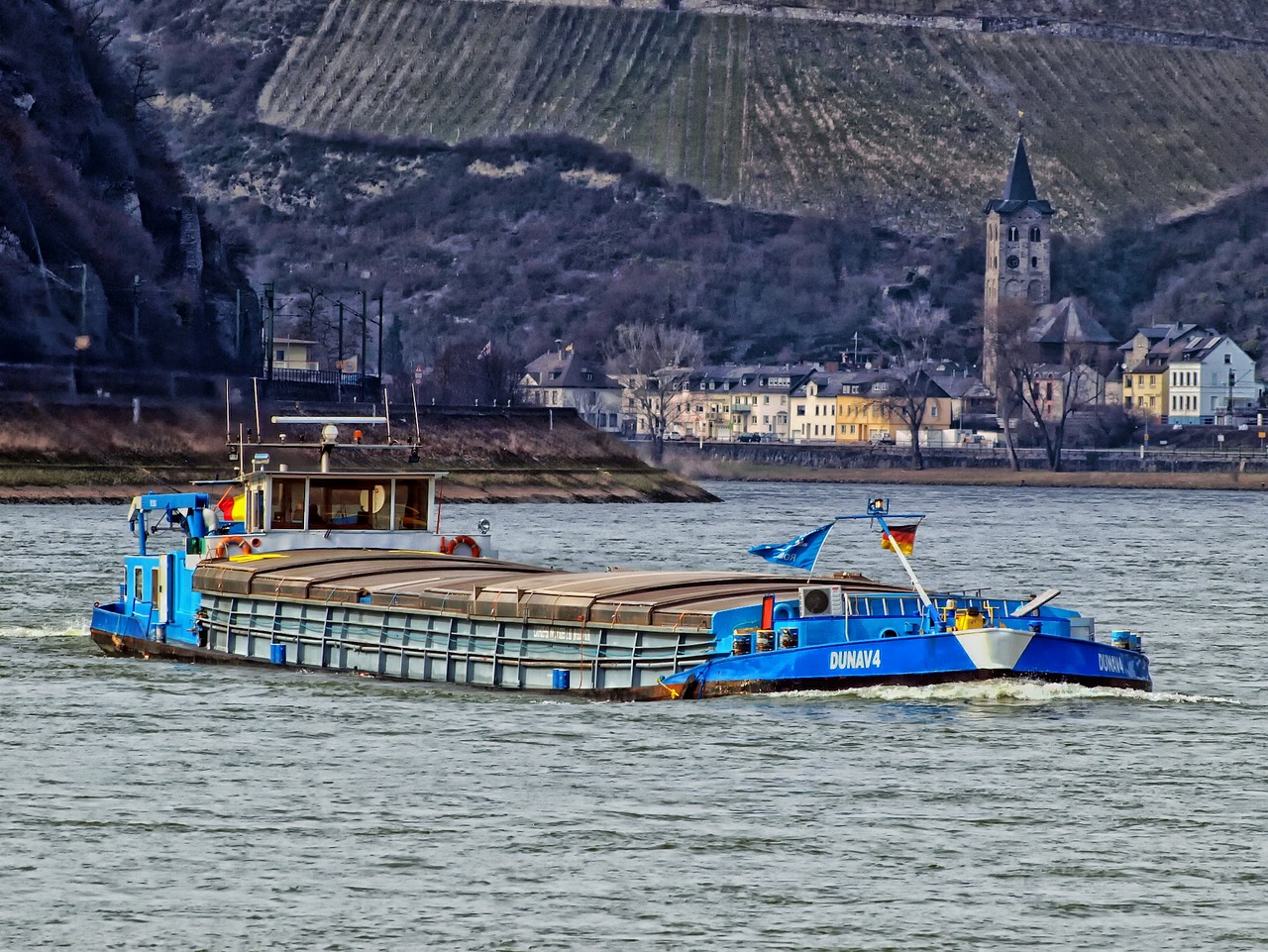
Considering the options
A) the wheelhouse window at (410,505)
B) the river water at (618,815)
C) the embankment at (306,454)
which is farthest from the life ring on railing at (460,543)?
the embankment at (306,454)

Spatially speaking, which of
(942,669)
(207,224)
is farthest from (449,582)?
(207,224)

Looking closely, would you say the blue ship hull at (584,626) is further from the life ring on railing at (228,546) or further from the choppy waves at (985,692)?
the choppy waves at (985,692)

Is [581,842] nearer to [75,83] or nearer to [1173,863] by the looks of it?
[1173,863]

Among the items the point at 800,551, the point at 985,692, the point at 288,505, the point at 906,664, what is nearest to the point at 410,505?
the point at 288,505

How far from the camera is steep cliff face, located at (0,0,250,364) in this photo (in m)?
157

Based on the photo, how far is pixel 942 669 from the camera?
4297cm

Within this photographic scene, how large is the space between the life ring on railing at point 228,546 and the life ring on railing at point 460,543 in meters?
4.34

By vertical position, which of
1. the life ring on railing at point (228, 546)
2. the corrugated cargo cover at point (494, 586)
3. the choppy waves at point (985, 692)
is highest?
the life ring on railing at point (228, 546)

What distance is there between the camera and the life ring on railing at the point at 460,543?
55906 mm

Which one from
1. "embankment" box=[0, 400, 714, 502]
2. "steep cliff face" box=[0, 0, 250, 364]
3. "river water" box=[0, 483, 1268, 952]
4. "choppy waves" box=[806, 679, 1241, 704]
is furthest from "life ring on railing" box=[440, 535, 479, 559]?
"steep cliff face" box=[0, 0, 250, 364]

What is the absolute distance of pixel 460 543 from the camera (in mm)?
56625

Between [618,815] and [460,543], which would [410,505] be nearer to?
[460,543]

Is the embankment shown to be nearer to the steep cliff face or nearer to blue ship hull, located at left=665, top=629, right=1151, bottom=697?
the steep cliff face

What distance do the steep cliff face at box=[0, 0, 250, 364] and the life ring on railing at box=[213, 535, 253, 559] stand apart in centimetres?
10303
